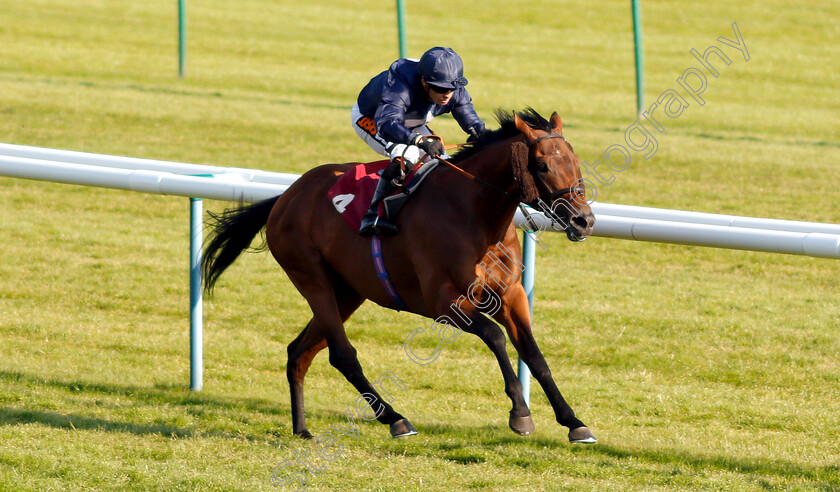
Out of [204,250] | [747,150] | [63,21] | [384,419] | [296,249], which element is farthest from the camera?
[63,21]

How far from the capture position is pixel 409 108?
527cm

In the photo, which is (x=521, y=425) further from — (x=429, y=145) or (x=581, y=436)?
(x=429, y=145)

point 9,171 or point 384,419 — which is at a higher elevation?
point 9,171

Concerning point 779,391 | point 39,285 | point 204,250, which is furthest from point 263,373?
point 779,391

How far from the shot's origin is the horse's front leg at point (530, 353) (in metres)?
4.44

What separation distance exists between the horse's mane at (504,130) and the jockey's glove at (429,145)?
0.40 ft

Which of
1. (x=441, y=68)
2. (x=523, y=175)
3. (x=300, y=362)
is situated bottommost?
(x=300, y=362)

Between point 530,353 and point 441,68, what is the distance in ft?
4.46

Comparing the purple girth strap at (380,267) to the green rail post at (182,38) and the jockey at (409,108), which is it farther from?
the green rail post at (182,38)

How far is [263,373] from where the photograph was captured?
6754 mm

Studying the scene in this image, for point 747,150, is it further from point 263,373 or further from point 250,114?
point 263,373

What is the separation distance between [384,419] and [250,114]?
992 cm

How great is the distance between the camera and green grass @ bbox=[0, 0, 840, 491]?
195 inches

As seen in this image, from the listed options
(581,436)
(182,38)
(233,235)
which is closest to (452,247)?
(581,436)
